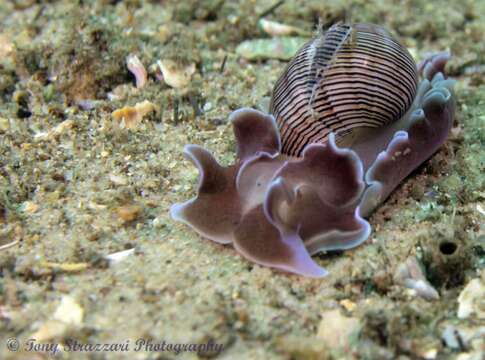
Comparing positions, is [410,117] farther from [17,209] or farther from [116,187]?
[17,209]

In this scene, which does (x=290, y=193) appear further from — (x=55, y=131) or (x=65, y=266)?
(x=55, y=131)

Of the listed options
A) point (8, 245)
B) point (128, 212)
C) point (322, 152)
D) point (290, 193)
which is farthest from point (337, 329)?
point (8, 245)

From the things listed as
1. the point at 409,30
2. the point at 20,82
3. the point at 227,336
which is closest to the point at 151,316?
the point at 227,336

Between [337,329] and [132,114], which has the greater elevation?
[132,114]

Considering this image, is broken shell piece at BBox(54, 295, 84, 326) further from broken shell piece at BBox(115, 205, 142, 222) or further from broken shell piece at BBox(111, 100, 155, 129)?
broken shell piece at BBox(111, 100, 155, 129)

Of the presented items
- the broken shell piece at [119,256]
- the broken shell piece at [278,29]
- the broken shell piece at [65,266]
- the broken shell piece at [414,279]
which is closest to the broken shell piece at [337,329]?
the broken shell piece at [414,279]

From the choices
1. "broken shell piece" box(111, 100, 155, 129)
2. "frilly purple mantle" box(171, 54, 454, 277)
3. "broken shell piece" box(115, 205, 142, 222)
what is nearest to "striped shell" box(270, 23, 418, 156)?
"frilly purple mantle" box(171, 54, 454, 277)
